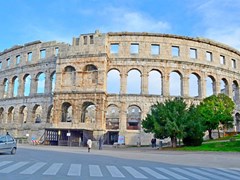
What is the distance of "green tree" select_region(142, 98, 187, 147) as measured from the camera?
26719 millimetres

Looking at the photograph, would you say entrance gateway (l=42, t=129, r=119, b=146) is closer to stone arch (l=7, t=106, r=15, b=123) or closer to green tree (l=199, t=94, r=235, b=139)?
green tree (l=199, t=94, r=235, b=139)

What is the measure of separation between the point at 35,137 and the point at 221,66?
104 feet

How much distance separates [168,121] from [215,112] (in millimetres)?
9387

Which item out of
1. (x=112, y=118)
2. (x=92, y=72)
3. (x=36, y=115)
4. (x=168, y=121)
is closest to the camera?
(x=168, y=121)

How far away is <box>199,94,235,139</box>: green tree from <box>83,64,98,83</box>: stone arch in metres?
15.4

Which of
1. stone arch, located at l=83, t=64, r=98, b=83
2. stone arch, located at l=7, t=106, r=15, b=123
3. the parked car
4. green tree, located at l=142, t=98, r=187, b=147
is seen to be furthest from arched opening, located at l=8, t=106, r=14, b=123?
the parked car

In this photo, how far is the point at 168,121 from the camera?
2678 centimetres

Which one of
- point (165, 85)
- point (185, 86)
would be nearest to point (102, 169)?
point (165, 85)

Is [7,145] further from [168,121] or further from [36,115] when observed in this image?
[36,115]

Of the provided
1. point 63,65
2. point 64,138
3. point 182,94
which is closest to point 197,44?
point 182,94

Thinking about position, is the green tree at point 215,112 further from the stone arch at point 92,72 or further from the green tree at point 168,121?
the stone arch at point 92,72

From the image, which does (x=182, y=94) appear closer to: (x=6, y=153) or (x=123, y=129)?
(x=123, y=129)

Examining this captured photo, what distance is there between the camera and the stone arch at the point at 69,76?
41.3 meters

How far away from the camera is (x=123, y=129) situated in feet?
130
